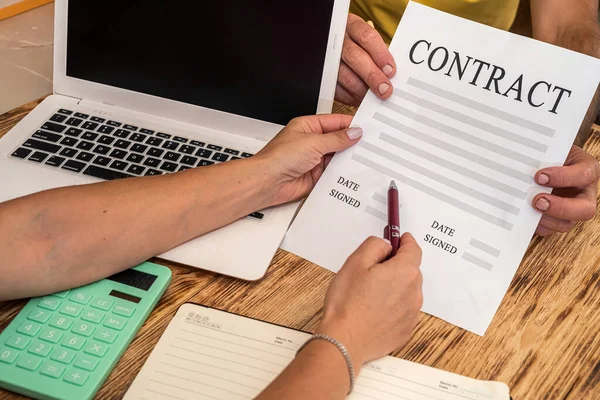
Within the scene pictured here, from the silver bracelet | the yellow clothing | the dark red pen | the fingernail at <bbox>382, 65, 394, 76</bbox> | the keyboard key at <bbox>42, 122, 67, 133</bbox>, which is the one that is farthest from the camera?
the yellow clothing

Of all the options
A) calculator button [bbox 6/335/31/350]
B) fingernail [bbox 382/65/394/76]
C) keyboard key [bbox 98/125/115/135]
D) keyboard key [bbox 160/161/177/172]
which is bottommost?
calculator button [bbox 6/335/31/350]

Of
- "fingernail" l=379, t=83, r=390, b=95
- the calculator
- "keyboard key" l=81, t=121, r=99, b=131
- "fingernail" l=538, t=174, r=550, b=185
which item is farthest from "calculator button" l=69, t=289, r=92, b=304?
"fingernail" l=538, t=174, r=550, b=185

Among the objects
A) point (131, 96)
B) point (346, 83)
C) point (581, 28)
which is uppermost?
point (581, 28)

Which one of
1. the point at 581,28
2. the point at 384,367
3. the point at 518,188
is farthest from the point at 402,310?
the point at 581,28

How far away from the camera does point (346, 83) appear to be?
0.85m

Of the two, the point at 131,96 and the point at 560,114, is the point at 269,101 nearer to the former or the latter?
the point at 131,96

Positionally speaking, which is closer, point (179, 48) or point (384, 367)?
point (384, 367)

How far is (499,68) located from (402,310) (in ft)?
1.10

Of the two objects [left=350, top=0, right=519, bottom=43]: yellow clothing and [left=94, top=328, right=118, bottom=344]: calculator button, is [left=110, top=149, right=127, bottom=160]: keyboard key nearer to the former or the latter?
[left=94, top=328, right=118, bottom=344]: calculator button

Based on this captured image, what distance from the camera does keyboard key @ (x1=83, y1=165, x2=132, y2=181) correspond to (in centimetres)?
78

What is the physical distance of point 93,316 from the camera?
2.01ft

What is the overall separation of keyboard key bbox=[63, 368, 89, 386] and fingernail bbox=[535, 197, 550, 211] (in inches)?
21.4

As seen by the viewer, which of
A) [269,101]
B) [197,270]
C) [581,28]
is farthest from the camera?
[581,28]

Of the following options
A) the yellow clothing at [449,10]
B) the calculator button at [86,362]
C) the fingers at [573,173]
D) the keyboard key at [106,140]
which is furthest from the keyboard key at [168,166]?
the yellow clothing at [449,10]
